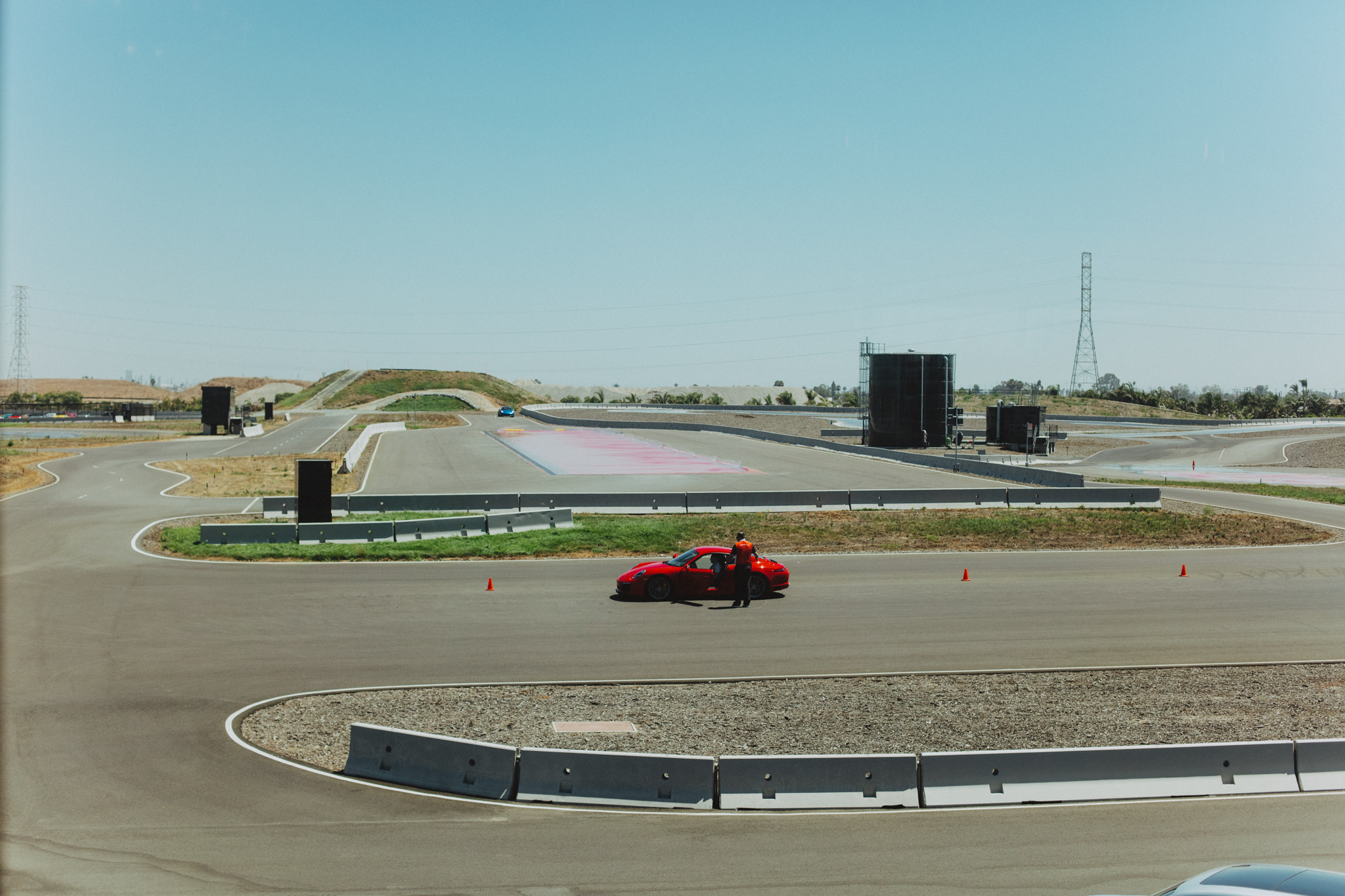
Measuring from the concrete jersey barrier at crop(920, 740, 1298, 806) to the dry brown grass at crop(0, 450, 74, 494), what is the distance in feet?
133

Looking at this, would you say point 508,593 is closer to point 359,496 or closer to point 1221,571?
point 359,496

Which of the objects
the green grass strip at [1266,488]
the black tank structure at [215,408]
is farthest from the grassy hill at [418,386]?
the green grass strip at [1266,488]

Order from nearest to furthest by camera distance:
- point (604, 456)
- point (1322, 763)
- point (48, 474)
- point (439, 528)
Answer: point (1322, 763) < point (439, 528) < point (48, 474) < point (604, 456)

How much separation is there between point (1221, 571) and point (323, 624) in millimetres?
20104

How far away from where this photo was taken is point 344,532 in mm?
25734

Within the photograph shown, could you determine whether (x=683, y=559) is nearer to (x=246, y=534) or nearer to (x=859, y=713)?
(x=859, y=713)

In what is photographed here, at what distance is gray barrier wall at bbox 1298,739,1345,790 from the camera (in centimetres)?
983

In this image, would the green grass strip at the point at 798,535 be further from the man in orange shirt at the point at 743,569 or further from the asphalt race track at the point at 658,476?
the asphalt race track at the point at 658,476

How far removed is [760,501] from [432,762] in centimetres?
2285

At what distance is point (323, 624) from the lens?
16.8 metres

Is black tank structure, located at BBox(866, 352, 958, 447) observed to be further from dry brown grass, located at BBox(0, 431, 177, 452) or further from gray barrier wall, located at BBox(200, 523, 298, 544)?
dry brown grass, located at BBox(0, 431, 177, 452)

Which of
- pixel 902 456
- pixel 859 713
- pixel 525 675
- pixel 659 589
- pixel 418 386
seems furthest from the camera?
pixel 418 386

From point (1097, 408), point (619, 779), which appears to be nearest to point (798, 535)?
point (619, 779)

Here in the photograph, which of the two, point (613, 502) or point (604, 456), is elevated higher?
point (604, 456)
